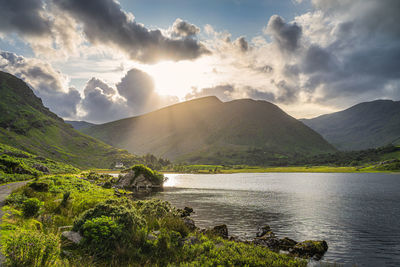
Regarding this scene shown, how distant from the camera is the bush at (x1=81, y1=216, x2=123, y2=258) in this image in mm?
15414

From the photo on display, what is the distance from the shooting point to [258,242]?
27.5m

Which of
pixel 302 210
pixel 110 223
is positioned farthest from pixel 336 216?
pixel 110 223

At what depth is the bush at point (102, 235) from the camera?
15414 millimetres

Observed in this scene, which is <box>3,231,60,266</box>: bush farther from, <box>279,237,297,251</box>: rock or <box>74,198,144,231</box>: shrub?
<box>279,237,297,251</box>: rock

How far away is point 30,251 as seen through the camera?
11.0 m

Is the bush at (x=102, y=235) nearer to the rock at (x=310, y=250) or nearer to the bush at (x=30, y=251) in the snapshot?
the bush at (x=30, y=251)

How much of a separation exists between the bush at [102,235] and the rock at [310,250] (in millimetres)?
→ 19289

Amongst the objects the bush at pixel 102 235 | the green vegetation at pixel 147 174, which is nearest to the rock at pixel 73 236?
the bush at pixel 102 235

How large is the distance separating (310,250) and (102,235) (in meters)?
22.5

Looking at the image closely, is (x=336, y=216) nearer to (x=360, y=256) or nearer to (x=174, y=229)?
(x=360, y=256)

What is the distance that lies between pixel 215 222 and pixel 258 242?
46.4ft

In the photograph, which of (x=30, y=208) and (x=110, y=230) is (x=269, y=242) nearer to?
(x=110, y=230)

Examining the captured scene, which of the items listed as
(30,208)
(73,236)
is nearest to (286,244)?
(73,236)

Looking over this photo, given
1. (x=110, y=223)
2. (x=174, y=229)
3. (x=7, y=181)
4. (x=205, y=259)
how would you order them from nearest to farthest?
(x=205, y=259) → (x=110, y=223) → (x=174, y=229) → (x=7, y=181)
